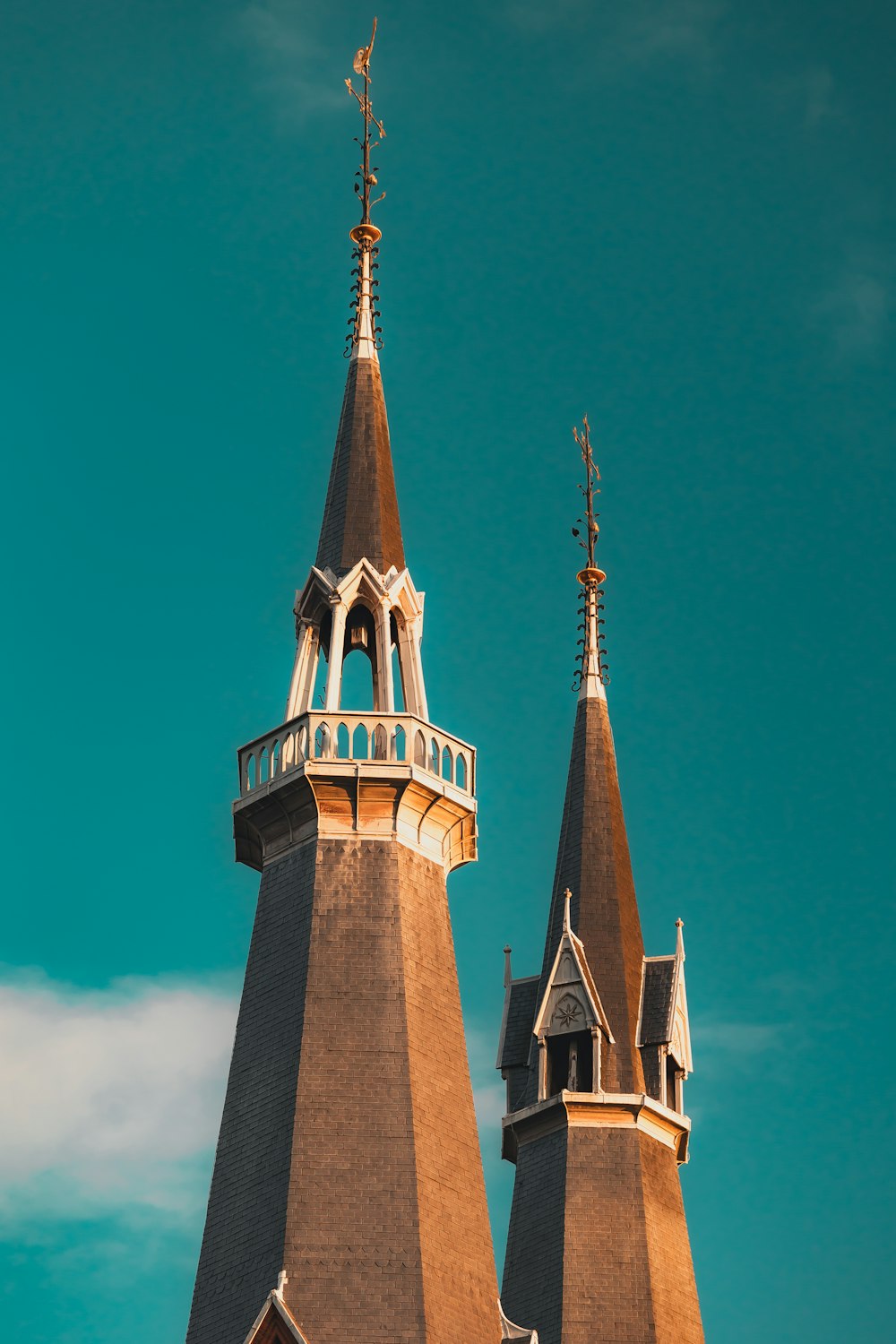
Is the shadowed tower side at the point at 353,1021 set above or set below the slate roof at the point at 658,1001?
below

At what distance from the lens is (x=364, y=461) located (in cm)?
5366

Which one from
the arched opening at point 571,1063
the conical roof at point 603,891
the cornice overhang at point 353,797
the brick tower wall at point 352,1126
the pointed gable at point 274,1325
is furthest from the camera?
the conical roof at point 603,891

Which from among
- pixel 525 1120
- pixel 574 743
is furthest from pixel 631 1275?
pixel 574 743

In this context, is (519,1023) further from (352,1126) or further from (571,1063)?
(352,1126)

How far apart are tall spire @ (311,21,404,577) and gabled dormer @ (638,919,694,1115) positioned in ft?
45.2

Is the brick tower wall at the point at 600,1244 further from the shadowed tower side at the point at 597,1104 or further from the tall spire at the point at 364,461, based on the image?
the tall spire at the point at 364,461

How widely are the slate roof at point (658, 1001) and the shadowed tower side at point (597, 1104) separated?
4cm

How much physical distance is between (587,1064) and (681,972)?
3.80 meters

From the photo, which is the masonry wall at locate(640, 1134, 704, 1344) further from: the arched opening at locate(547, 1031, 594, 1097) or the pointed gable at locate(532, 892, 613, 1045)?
the pointed gable at locate(532, 892, 613, 1045)

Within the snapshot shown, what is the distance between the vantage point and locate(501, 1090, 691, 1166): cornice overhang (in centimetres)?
5934

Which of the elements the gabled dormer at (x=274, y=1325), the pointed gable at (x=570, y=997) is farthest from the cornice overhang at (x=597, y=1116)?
the gabled dormer at (x=274, y=1325)

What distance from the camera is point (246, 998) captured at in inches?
A: 1918

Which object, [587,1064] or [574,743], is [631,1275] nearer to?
[587,1064]

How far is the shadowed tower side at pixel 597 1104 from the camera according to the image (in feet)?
185
